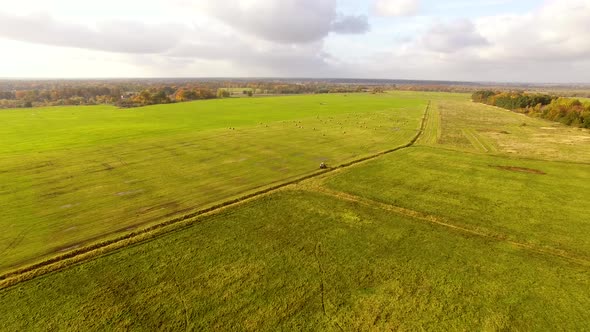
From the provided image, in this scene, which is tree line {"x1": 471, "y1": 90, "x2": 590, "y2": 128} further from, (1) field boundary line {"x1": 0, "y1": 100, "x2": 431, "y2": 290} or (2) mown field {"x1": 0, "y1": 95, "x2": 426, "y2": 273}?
(1) field boundary line {"x1": 0, "y1": 100, "x2": 431, "y2": 290}

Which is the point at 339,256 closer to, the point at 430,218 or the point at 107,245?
the point at 430,218

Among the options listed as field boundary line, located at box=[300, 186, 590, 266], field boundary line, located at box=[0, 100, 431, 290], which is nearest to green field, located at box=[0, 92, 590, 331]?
field boundary line, located at box=[300, 186, 590, 266]

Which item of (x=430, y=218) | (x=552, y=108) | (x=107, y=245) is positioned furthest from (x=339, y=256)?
(x=552, y=108)

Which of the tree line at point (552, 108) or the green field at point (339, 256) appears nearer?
the green field at point (339, 256)

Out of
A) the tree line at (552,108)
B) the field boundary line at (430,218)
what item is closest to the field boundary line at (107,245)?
the field boundary line at (430,218)

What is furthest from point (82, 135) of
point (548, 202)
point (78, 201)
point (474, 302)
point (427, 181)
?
point (548, 202)

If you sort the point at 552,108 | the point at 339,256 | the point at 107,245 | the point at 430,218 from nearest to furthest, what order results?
the point at 339,256, the point at 107,245, the point at 430,218, the point at 552,108

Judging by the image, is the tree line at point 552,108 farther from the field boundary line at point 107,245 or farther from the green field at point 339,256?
the field boundary line at point 107,245
